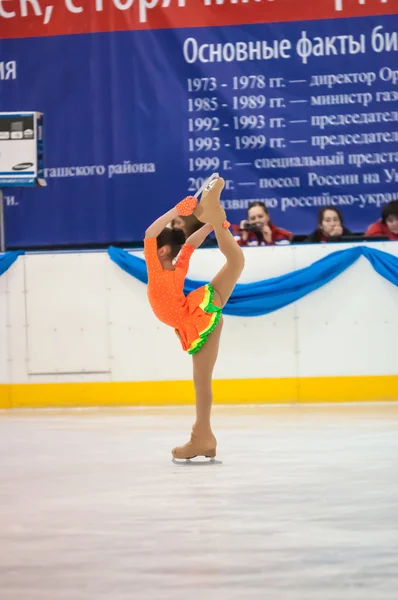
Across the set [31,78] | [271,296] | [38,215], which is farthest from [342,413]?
[31,78]

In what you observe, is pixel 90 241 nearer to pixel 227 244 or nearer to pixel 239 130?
pixel 239 130

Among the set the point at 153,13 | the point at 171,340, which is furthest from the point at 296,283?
the point at 153,13

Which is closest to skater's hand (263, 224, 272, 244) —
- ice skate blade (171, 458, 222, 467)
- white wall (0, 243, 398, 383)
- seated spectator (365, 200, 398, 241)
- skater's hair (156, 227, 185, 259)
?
white wall (0, 243, 398, 383)

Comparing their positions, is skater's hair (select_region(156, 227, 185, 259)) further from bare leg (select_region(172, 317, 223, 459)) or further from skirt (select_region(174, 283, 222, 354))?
bare leg (select_region(172, 317, 223, 459))

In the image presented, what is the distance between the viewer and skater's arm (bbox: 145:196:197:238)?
5230mm

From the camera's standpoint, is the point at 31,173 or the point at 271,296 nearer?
the point at 271,296

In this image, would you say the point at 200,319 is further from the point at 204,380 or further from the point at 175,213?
the point at 175,213

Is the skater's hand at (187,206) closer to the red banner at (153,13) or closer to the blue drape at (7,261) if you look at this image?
the blue drape at (7,261)

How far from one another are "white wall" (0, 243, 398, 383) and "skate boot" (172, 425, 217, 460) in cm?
239

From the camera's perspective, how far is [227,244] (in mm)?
5297

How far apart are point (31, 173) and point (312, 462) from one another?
3.74 meters

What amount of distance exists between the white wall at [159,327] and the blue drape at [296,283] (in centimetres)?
6

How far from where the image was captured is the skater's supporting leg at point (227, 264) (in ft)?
17.4

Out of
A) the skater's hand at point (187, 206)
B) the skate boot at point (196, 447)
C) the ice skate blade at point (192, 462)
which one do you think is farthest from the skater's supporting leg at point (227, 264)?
the ice skate blade at point (192, 462)
